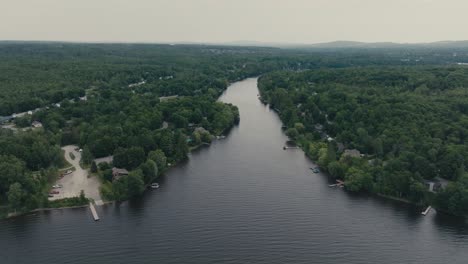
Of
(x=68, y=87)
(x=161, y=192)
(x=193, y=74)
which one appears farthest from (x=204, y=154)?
(x=193, y=74)

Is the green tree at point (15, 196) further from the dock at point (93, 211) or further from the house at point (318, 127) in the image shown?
the house at point (318, 127)

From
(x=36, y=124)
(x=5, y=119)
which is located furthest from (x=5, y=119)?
(x=36, y=124)

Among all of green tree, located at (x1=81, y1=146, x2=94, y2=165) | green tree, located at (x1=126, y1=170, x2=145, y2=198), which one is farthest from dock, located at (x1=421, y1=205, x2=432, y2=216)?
green tree, located at (x1=81, y1=146, x2=94, y2=165)

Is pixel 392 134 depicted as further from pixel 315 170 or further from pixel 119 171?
pixel 119 171

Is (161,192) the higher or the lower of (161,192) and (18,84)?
the lower

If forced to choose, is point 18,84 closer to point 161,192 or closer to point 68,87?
point 68,87

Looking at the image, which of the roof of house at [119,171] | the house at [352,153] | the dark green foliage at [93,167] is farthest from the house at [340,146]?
the dark green foliage at [93,167]
